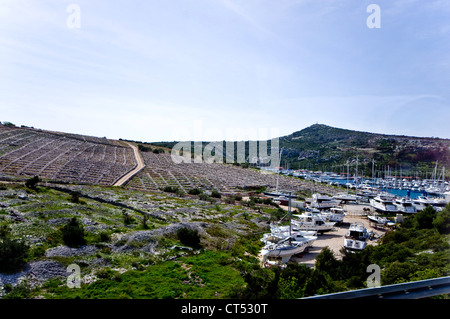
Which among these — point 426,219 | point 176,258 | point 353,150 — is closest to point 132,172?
point 176,258

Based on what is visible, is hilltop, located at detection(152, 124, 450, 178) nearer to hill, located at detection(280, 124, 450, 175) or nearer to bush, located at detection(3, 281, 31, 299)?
hill, located at detection(280, 124, 450, 175)

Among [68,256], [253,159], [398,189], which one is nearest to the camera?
[68,256]

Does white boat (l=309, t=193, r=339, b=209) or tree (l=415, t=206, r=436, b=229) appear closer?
tree (l=415, t=206, r=436, b=229)

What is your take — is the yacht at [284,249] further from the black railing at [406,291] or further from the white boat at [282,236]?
the black railing at [406,291]

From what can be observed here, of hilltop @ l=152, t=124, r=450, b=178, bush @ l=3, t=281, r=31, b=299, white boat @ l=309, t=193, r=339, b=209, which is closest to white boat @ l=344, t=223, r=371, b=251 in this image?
white boat @ l=309, t=193, r=339, b=209

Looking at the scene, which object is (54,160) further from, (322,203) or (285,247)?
(322,203)
